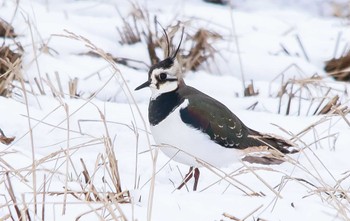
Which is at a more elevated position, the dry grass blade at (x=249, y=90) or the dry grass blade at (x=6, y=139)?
the dry grass blade at (x=6, y=139)

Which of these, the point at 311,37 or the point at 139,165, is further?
the point at 311,37

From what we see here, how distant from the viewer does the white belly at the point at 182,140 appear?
446 cm

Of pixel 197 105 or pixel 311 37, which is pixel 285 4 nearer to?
pixel 311 37

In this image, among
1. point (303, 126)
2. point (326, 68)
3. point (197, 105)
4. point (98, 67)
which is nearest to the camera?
point (197, 105)

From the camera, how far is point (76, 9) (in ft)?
25.2

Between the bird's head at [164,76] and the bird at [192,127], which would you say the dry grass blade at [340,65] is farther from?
the bird's head at [164,76]

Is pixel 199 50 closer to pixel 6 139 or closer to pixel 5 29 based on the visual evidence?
pixel 5 29

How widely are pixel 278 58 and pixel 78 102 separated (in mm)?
1947

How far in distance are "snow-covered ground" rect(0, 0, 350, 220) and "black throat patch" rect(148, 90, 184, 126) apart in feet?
0.59

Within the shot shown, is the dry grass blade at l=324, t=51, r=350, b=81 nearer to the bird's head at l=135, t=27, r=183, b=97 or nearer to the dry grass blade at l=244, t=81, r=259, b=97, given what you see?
the dry grass blade at l=244, t=81, r=259, b=97

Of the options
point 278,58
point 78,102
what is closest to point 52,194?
point 78,102

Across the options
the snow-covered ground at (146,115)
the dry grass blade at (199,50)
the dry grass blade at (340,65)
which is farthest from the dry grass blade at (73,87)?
the dry grass blade at (340,65)

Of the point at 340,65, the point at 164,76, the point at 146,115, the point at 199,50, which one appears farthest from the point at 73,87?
the point at 340,65

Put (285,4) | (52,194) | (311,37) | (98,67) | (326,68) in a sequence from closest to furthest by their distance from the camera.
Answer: (52,194)
(98,67)
(326,68)
(311,37)
(285,4)
